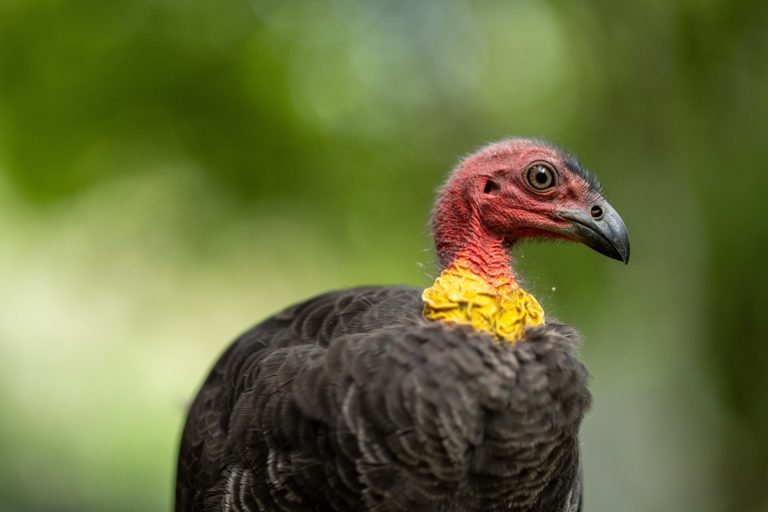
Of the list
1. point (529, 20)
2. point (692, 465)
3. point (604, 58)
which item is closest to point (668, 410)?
point (692, 465)

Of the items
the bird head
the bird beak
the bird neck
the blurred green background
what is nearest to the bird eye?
the bird head

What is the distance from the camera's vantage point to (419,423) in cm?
281

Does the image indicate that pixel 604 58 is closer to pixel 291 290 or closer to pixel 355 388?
pixel 291 290

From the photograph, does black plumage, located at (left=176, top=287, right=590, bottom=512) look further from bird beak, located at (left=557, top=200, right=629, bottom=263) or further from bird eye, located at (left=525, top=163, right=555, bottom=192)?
bird eye, located at (left=525, top=163, right=555, bottom=192)

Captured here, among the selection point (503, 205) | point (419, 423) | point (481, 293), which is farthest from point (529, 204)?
point (419, 423)

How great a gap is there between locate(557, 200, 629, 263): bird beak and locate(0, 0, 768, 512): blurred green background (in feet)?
13.9

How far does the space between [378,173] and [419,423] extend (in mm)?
5594

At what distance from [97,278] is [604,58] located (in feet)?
16.9

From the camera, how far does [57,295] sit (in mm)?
8859

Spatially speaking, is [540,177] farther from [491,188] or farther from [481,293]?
[481,293]

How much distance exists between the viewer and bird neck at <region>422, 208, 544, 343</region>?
301 centimetres

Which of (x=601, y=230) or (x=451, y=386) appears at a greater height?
(x=601, y=230)

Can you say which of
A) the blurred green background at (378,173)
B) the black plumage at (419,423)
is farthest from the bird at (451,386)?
the blurred green background at (378,173)

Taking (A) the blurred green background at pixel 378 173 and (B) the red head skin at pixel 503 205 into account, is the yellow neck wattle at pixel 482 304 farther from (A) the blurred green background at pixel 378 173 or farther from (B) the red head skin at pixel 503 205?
Result: (A) the blurred green background at pixel 378 173
